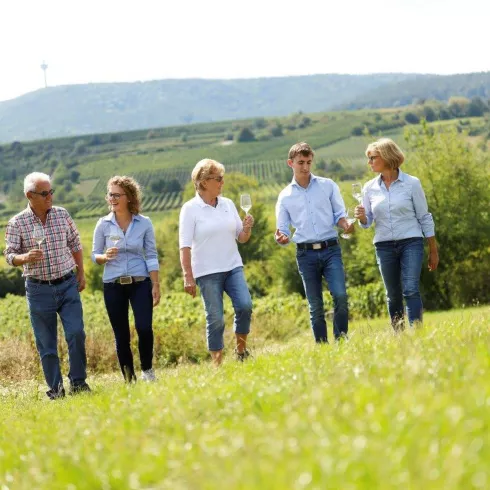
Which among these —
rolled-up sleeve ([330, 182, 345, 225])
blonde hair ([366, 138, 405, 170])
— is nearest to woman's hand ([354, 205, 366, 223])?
rolled-up sleeve ([330, 182, 345, 225])

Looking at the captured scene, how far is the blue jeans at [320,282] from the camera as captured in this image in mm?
9234

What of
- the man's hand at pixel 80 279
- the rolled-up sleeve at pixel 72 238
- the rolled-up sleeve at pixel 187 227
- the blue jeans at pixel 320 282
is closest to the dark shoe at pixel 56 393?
the man's hand at pixel 80 279

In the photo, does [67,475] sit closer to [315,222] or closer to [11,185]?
[315,222]

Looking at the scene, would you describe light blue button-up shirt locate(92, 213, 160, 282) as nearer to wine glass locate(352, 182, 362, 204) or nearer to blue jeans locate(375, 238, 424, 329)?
wine glass locate(352, 182, 362, 204)

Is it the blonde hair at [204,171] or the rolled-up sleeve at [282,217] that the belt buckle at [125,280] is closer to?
the blonde hair at [204,171]

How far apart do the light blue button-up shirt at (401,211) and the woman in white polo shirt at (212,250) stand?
1.47m

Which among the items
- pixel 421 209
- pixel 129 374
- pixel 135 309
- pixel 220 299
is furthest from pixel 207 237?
pixel 421 209

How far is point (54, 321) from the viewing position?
9422mm

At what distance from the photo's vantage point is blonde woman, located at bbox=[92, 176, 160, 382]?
9.16 metres

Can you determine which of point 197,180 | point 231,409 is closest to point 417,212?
point 197,180

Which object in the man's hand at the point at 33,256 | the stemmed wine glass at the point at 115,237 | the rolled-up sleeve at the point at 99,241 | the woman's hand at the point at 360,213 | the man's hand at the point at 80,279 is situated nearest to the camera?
the man's hand at the point at 33,256

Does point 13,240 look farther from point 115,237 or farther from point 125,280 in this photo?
point 125,280

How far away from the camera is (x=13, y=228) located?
916 centimetres

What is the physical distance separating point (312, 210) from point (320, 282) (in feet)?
2.61
